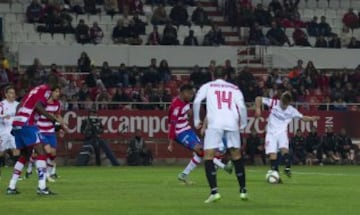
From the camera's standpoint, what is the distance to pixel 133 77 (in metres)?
41.3

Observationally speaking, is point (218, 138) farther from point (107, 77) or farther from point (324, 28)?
point (324, 28)

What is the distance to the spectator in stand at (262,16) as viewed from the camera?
4753cm

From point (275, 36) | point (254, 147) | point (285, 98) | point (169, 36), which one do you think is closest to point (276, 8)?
point (275, 36)

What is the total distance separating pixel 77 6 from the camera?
1761 inches

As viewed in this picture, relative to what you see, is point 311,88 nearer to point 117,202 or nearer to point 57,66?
point 57,66

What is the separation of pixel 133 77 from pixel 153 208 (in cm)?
2475

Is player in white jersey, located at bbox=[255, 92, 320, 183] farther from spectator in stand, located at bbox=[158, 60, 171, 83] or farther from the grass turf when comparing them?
spectator in stand, located at bbox=[158, 60, 171, 83]

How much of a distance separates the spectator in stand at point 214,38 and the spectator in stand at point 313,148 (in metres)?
7.30

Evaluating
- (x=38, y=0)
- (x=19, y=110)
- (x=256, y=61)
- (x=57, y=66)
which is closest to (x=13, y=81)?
(x=57, y=66)

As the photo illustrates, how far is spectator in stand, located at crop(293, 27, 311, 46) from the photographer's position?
154 ft

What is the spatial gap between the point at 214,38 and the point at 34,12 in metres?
8.43

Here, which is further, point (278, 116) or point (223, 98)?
point (278, 116)

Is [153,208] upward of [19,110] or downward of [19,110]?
downward

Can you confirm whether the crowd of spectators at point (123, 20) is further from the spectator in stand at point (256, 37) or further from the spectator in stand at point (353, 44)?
the spectator in stand at point (353, 44)
